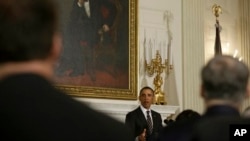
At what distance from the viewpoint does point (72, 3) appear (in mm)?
10664

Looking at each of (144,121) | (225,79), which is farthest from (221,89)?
(144,121)

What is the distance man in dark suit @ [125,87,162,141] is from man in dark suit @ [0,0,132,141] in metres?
8.01

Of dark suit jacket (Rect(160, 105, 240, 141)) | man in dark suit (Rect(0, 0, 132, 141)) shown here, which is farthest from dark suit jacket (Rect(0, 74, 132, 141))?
dark suit jacket (Rect(160, 105, 240, 141))

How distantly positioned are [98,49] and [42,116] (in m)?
9.67

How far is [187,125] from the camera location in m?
2.32

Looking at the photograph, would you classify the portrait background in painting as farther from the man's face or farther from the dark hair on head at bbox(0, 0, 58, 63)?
the dark hair on head at bbox(0, 0, 58, 63)

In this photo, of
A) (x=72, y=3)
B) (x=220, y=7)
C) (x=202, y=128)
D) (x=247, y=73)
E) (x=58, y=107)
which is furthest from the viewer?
(x=220, y=7)

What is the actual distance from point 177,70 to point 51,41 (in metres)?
10.9

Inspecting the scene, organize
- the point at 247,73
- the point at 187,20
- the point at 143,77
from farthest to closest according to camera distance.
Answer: the point at 187,20
the point at 143,77
the point at 247,73

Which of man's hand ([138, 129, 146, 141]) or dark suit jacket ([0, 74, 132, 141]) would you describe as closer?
dark suit jacket ([0, 74, 132, 141])

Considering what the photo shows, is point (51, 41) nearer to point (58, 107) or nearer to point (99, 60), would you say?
point (58, 107)

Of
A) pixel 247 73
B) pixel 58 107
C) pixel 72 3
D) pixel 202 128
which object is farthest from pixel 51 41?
pixel 72 3

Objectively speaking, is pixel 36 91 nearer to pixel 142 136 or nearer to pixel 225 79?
pixel 225 79

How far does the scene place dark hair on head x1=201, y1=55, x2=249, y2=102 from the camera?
87.6 inches
